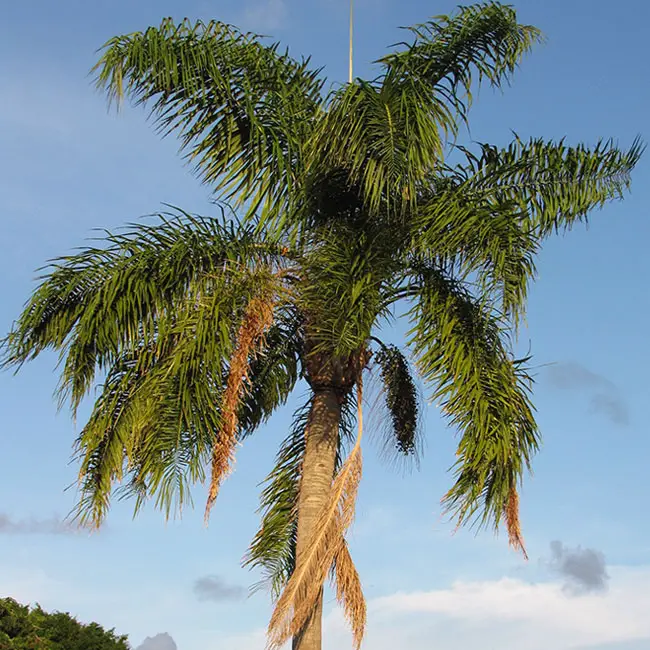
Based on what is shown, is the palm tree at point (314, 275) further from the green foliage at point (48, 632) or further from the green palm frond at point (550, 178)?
the green foliage at point (48, 632)

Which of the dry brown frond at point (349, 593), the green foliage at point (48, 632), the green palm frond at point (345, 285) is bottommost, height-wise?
the dry brown frond at point (349, 593)

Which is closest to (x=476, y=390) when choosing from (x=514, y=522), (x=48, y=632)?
(x=514, y=522)

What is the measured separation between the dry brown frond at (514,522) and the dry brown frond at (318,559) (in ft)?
5.39

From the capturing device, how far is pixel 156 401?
34.6 feet

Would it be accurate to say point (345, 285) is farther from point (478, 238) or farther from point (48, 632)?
point (48, 632)

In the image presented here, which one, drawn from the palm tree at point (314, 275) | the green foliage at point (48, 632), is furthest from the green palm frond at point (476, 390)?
the green foliage at point (48, 632)

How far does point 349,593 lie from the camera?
441 inches

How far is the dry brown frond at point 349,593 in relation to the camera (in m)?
11.2

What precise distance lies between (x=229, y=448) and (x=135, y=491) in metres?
1.42

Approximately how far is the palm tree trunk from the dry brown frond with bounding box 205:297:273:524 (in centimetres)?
131

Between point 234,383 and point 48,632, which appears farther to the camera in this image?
point 48,632

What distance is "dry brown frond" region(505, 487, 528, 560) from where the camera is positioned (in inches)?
430

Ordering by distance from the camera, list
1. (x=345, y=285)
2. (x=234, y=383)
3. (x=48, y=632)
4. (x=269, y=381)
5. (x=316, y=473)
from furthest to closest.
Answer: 1. (x=48, y=632)
2. (x=269, y=381)
3. (x=316, y=473)
4. (x=345, y=285)
5. (x=234, y=383)

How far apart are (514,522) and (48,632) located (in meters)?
14.2
